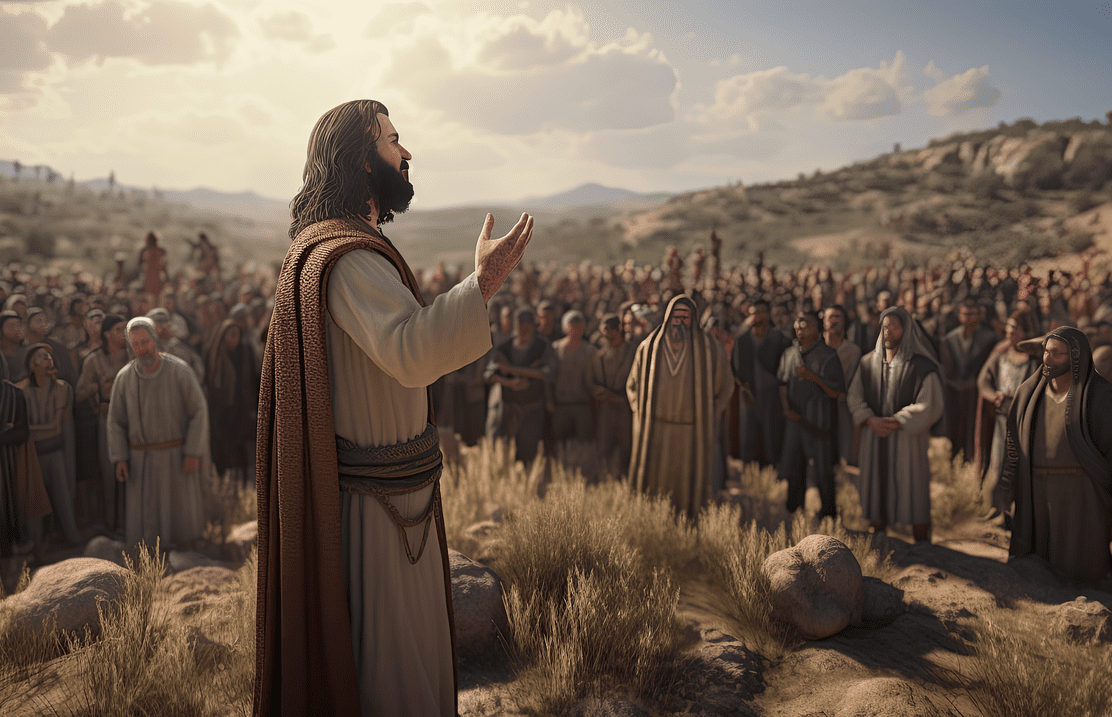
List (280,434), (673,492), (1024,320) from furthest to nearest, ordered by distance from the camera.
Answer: (1024,320), (673,492), (280,434)

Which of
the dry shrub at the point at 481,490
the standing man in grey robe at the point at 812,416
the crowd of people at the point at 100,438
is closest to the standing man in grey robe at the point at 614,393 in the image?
the dry shrub at the point at 481,490

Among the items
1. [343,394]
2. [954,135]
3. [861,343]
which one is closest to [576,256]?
[954,135]

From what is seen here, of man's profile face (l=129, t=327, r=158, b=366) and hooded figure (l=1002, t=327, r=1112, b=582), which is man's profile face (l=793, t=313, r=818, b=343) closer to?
hooded figure (l=1002, t=327, r=1112, b=582)

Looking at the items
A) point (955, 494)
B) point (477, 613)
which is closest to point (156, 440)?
point (477, 613)

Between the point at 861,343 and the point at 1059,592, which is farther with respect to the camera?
the point at 861,343

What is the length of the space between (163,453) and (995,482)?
8484mm

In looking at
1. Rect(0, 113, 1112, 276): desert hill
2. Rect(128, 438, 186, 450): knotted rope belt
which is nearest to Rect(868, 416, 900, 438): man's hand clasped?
Rect(128, 438, 186, 450): knotted rope belt

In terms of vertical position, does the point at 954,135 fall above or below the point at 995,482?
above

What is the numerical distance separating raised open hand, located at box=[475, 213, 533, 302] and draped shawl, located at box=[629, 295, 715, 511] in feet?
13.8

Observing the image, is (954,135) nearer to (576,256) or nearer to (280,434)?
(576,256)

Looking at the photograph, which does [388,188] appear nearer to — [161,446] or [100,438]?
[161,446]

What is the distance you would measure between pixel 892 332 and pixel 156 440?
6.71 meters

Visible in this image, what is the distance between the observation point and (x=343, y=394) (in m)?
2.43

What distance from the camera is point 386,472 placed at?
95.7 inches
